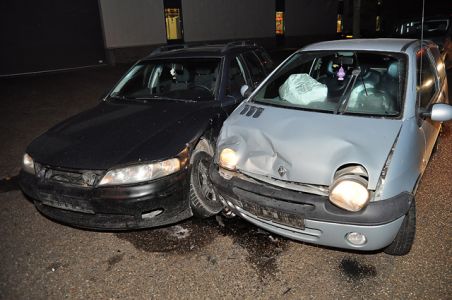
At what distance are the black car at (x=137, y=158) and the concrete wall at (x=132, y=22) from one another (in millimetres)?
11685

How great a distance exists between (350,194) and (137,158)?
5.63 ft

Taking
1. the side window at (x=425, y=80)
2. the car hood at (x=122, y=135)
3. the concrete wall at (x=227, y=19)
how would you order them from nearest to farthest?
1. the car hood at (x=122, y=135)
2. the side window at (x=425, y=80)
3. the concrete wall at (x=227, y=19)

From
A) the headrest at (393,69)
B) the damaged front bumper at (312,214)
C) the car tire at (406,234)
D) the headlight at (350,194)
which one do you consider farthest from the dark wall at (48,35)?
the car tire at (406,234)

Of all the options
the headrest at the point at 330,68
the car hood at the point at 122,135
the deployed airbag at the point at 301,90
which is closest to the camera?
the car hood at the point at 122,135

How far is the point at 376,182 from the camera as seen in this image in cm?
238

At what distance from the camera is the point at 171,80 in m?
4.59

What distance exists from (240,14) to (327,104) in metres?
18.0

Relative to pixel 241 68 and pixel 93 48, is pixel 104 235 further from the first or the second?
pixel 93 48

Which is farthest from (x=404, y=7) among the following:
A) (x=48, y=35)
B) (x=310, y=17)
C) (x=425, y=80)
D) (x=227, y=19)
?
(x=425, y=80)

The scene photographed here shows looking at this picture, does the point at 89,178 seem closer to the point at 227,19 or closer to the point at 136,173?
the point at 136,173

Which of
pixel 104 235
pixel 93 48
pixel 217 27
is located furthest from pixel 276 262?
pixel 217 27

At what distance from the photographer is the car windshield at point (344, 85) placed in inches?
124

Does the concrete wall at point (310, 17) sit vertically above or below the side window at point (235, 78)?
above

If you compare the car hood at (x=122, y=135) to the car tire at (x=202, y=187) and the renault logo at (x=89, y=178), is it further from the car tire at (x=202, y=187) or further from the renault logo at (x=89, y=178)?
the car tire at (x=202, y=187)
